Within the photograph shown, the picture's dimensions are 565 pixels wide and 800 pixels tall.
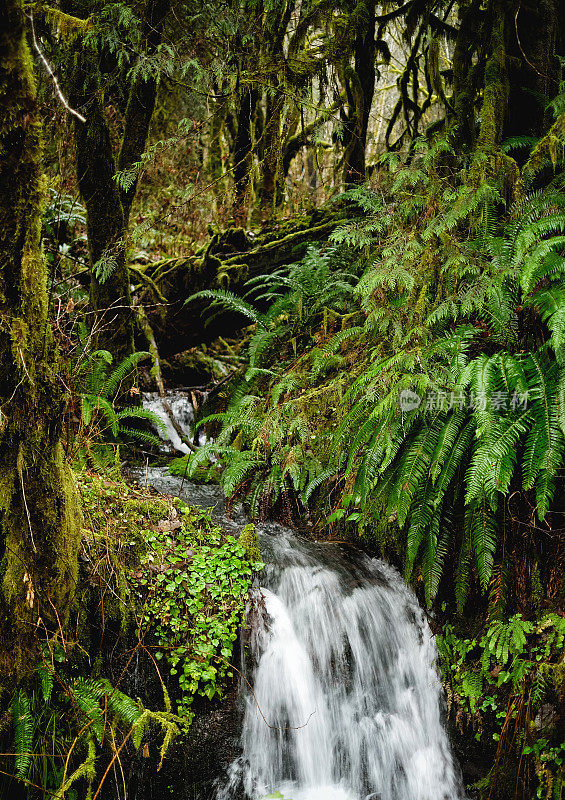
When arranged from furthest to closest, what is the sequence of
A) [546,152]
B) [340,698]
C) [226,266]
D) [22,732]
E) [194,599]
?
[226,266] → [546,152] → [340,698] → [194,599] → [22,732]

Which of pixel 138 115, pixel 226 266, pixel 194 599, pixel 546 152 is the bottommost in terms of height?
pixel 194 599

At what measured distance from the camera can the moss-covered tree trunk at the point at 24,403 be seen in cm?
233

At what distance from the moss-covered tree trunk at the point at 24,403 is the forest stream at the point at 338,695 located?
148cm

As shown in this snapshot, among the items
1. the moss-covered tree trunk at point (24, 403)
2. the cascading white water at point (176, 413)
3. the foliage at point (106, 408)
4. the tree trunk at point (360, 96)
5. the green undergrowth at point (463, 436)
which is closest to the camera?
the moss-covered tree trunk at point (24, 403)

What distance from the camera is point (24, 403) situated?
259 cm

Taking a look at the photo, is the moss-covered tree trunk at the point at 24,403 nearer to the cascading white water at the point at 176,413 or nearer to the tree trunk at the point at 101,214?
the tree trunk at the point at 101,214

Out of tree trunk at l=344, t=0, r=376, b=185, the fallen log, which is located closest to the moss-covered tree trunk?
the fallen log

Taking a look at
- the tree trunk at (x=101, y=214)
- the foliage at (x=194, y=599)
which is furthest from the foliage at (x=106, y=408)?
the foliage at (x=194, y=599)

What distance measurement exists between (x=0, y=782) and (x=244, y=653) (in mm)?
1485

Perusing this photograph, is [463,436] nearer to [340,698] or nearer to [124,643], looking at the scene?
[340,698]

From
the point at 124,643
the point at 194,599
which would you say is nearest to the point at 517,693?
the point at 194,599

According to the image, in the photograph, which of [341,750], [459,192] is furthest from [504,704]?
[459,192]

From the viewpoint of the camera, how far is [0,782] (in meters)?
2.55

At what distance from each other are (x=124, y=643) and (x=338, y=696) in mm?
1512
